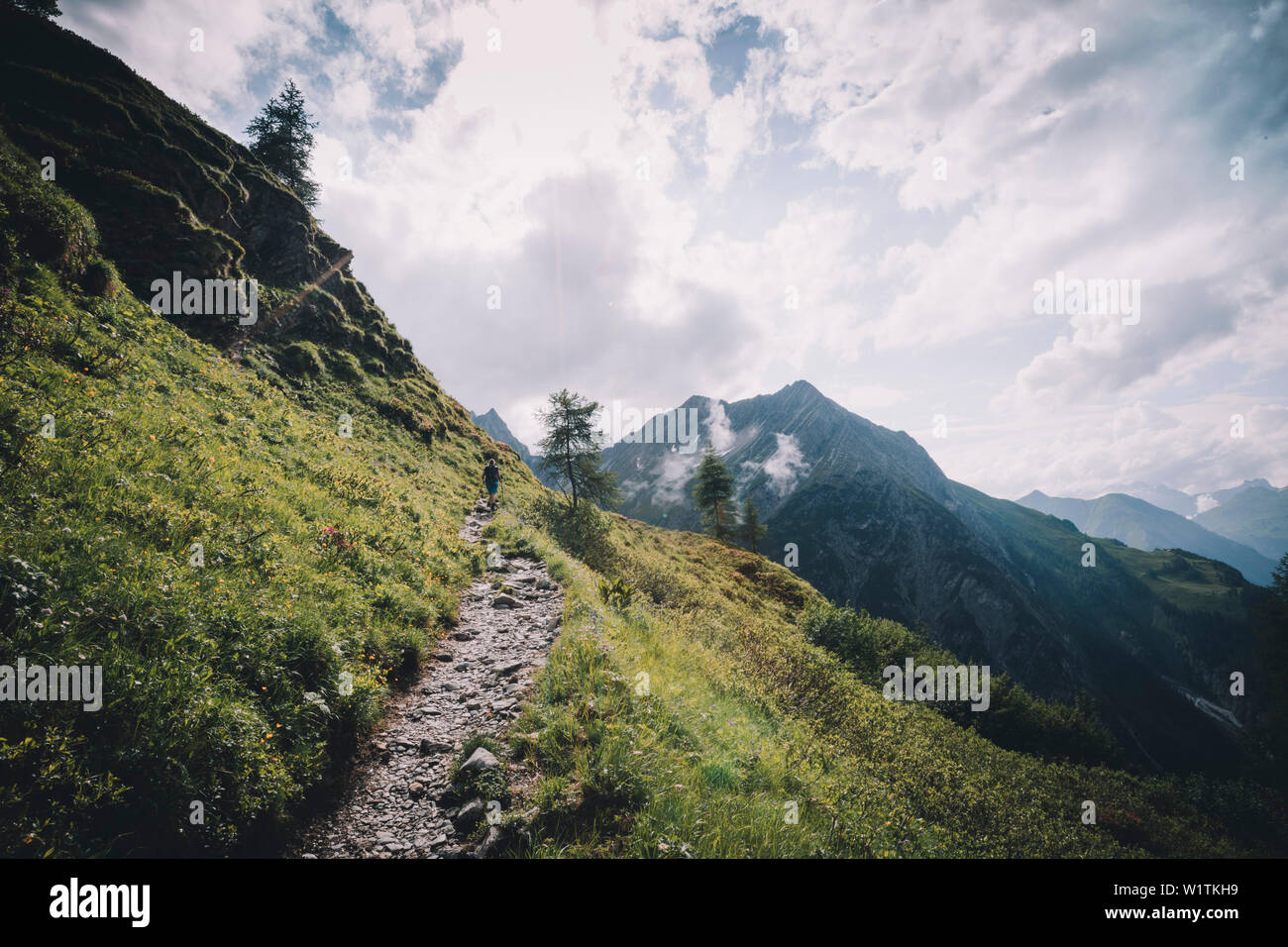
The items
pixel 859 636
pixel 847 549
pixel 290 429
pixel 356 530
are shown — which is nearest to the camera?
pixel 356 530

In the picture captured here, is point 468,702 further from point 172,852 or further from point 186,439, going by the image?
point 186,439

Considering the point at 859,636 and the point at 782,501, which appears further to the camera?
the point at 782,501

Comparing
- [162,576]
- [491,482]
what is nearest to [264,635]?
[162,576]

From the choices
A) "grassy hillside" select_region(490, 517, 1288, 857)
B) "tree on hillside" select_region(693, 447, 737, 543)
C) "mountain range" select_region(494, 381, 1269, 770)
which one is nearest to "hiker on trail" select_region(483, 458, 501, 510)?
"grassy hillside" select_region(490, 517, 1288, 857)

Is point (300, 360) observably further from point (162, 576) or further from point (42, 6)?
→ point (42, 6)

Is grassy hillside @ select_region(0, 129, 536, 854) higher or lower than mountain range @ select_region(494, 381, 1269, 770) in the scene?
higher

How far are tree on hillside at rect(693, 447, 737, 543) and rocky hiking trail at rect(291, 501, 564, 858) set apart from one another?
4593 cm

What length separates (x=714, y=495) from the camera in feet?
185

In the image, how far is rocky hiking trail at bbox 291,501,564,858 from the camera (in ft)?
15.5

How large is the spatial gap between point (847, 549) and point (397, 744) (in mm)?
158341

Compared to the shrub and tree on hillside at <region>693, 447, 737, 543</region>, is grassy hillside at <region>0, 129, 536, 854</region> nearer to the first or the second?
the shrub

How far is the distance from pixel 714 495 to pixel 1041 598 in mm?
148852

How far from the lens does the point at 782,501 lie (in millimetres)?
182125
